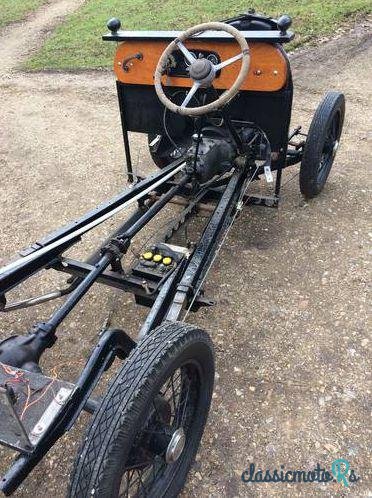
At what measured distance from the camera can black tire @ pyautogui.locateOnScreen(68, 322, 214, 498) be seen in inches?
68.1

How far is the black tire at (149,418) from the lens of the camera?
1.73 m

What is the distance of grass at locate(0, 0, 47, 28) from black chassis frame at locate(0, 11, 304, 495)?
12.6 m

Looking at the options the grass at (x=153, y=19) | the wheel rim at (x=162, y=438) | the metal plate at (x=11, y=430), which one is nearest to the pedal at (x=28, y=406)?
the metal plate at (x=11, y=430)

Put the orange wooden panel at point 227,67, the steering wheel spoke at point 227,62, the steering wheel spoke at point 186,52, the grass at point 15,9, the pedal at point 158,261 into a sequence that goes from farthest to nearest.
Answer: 1. the grass at point 15,9
2. the orange wooden panel at point 227,67
3. the steering wheel spoke at point 186,52
4. the steering wheel spoke at point 227,62
5. the pedal at point 158,261

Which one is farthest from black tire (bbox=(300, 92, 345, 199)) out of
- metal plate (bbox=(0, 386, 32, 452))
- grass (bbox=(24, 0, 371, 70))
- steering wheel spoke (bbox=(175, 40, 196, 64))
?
grass (bbox=(24, 0, 371, 70))

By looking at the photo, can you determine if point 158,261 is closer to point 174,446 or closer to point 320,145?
point 174,446

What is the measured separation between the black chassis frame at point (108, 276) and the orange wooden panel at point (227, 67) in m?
0.16

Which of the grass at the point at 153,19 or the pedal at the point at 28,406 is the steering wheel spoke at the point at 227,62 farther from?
the grass at the point at 153,19

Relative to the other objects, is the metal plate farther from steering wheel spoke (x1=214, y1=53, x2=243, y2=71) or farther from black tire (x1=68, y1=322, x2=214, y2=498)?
Result: steering wheel spoke (x1=214, y1=53, x2=243, y2=71)

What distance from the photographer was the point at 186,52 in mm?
3471

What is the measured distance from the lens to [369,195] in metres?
4.91

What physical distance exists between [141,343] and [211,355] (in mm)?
464

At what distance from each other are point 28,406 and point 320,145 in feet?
11.6

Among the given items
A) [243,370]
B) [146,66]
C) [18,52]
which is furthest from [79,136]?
[18,52]
